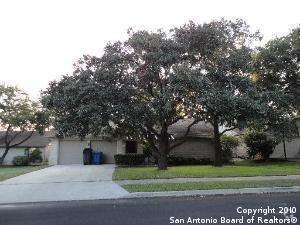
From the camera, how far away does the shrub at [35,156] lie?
1543 inches

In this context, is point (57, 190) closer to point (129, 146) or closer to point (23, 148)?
point (129, 146)

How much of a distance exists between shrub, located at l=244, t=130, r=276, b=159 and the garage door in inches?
567

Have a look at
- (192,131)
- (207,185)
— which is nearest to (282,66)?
(192,131)

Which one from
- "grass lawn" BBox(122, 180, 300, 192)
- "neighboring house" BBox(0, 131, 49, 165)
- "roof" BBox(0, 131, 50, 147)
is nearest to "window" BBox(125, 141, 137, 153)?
"neighboring house" BBox(0, 131, 49, 165)

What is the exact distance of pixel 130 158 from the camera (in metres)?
31.2

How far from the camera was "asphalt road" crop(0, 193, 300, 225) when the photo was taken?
929 cm

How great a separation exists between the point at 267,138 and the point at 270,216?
25.9 m

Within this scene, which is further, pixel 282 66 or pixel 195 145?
pixel 195 145

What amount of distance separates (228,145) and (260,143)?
2.67 metres

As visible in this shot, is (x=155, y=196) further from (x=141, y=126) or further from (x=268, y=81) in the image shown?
(x=268, y=81)

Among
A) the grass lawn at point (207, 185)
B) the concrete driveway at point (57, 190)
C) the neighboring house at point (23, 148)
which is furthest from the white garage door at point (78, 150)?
the grass lawn at point (207, 185)

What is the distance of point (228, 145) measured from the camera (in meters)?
33.9

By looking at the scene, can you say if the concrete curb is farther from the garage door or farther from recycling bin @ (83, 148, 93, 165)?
the garage door

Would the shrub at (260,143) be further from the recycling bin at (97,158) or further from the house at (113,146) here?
the recycling bin at (97,158)
